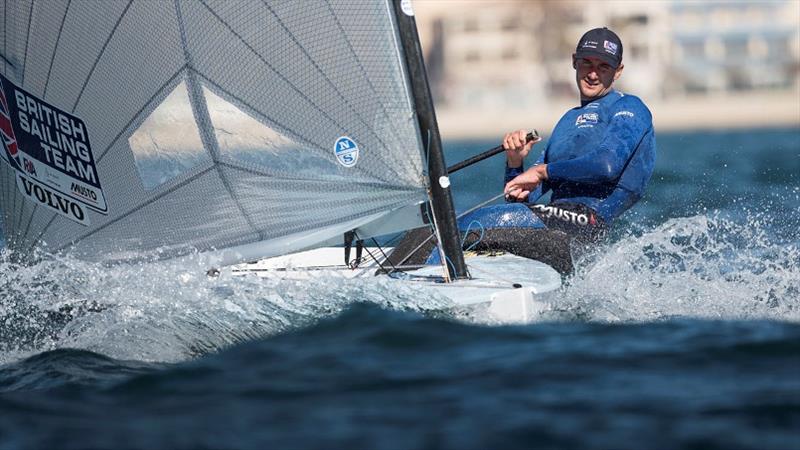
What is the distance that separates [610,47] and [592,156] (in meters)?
0.60

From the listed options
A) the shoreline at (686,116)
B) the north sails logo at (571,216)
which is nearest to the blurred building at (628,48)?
the shoreline at (686,116)

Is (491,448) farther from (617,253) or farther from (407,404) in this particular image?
(617,253)

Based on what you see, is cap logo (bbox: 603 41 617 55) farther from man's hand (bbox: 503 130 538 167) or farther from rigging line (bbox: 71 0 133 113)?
rigging line (bbox: 71 0 133 113)

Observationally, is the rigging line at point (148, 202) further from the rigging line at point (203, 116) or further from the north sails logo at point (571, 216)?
the north sails logo at point (571, 216)

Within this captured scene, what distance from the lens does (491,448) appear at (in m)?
3.34

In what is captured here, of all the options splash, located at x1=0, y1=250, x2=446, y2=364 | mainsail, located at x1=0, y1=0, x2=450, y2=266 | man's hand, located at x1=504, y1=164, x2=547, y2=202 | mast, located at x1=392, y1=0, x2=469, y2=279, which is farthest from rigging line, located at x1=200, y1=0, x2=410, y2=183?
man's hand, located at x1=504, y1=164, x2=547, y2=202

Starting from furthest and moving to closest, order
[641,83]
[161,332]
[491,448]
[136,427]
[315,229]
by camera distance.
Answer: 1. [641,83]
2. [315,229]
3. [161,332]
4. [136,427]
5. [491,448]

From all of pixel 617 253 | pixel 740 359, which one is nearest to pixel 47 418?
pixel 740 359

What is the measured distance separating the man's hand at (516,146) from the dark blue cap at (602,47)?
0.50 meters

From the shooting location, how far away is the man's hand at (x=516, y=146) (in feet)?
17.9

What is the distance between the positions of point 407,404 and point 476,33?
196ft

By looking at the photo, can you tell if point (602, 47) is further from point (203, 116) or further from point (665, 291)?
point (203, 116)

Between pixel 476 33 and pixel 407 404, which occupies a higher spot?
pixel 476 33

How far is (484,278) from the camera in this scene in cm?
496
